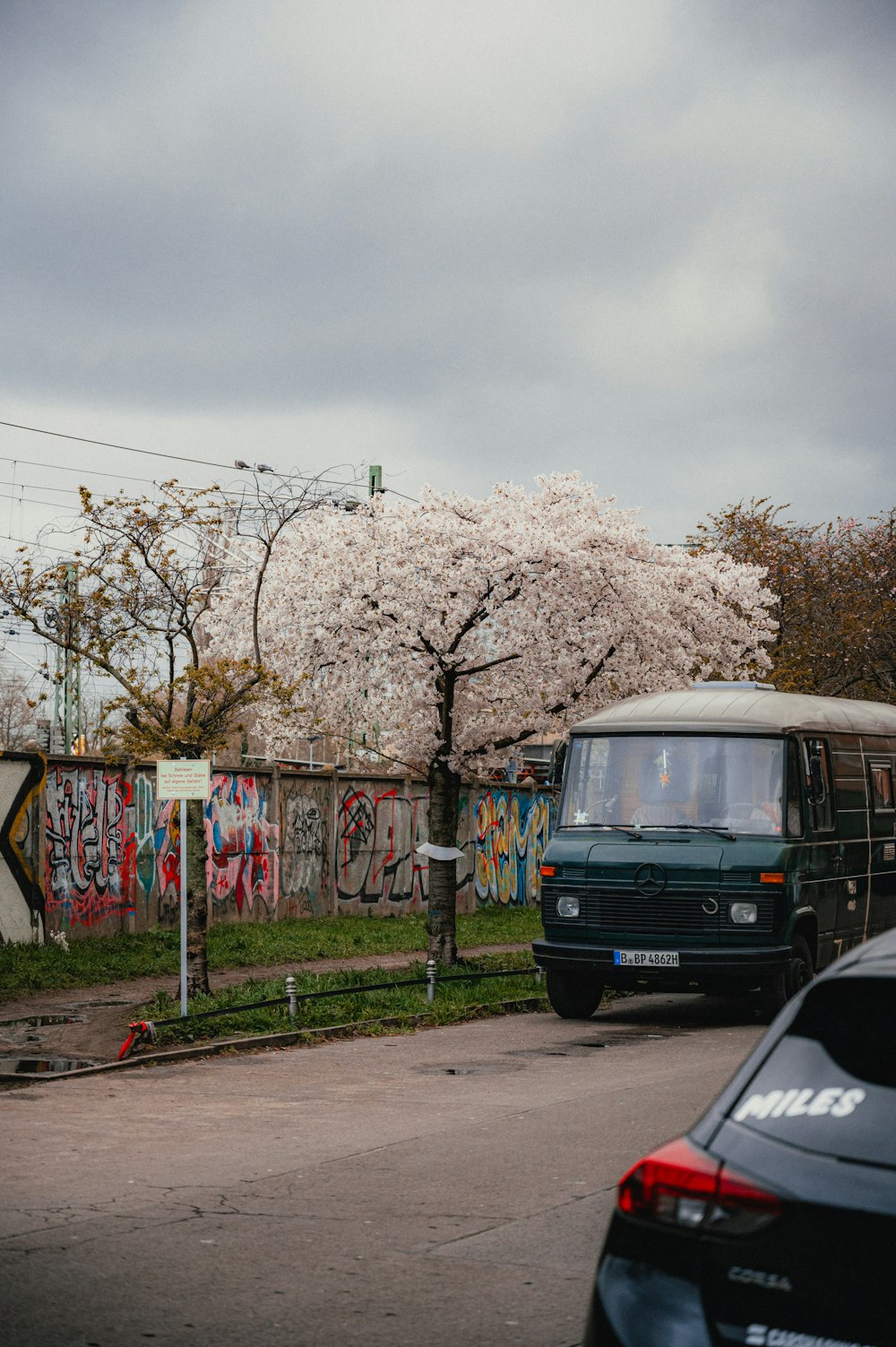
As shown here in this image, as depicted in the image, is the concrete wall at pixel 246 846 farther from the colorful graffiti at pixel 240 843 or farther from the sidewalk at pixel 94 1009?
the sidewalk at pixel 94 1009

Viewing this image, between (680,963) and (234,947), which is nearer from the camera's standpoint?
(680,963)

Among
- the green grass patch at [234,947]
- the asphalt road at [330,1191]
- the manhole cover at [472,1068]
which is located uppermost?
the asphalt road at [330,1191]

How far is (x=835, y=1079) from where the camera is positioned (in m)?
3.01

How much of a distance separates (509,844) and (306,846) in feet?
22.7

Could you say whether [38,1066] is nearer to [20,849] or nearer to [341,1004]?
[341,1004]

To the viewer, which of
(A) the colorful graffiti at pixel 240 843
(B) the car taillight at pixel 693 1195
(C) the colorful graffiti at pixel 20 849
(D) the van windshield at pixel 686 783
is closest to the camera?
(B) the car taillight at pixel 693 1195

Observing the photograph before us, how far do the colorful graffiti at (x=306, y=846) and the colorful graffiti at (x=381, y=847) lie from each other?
1.46 ft

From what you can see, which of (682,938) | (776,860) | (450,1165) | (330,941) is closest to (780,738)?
(776,860)

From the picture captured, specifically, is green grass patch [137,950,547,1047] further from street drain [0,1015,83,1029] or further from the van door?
the van door

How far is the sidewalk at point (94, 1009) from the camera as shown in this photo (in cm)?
1287

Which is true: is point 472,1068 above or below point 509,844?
below

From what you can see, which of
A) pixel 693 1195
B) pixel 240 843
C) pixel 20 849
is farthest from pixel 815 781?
pixel 693 1195

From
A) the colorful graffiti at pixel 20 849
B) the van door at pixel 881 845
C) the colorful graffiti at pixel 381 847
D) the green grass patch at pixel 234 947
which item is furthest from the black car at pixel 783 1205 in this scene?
the colorful graffiti at pixel 381 847

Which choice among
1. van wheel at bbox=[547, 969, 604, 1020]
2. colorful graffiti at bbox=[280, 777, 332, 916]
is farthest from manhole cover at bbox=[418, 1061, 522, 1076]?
colorful graffiti at bbox=[280, 777, 332, 916]
